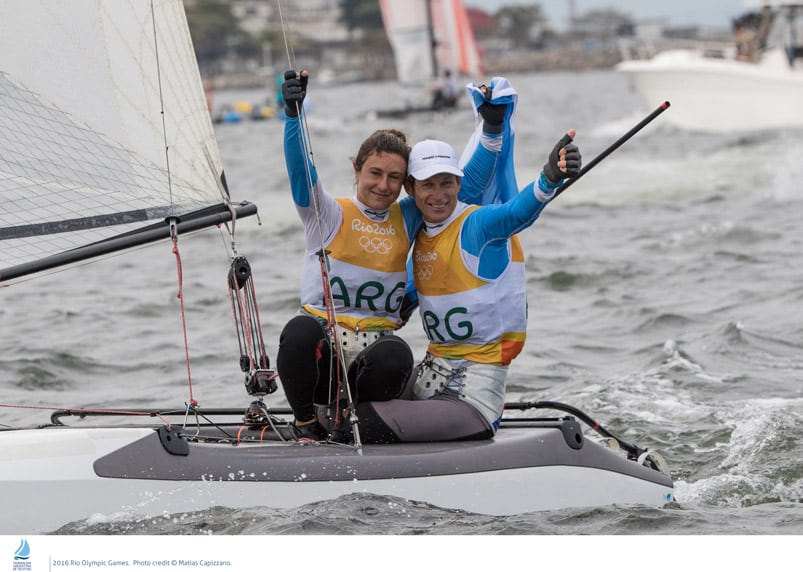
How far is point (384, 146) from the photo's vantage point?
13.5ft

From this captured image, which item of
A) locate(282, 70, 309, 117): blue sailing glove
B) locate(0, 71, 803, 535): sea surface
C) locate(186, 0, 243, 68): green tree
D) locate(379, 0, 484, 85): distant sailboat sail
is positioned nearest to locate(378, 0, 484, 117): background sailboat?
locate(379, 0, 484, 85): distant sailboat sail

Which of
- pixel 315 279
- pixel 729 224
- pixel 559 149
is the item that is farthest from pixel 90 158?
pixel 729 224

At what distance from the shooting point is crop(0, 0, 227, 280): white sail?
163 inches

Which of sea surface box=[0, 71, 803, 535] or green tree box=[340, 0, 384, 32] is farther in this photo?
green tree box=[340, 0, 384, 32]

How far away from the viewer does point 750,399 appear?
6.20 meters

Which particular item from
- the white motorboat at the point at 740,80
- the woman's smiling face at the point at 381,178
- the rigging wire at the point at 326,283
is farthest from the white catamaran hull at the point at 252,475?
the white motorboat at the point at 740,80

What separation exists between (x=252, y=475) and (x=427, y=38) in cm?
2651

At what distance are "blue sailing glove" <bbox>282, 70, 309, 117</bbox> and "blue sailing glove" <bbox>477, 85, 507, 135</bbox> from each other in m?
0.68

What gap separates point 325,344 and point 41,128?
1132 millimetres

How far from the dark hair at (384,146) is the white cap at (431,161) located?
5cm

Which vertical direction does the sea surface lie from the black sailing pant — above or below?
below

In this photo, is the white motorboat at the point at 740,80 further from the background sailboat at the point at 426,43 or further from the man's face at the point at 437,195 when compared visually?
the man's face at the point at 437,195

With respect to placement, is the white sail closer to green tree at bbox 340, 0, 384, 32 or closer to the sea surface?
the sea surface
